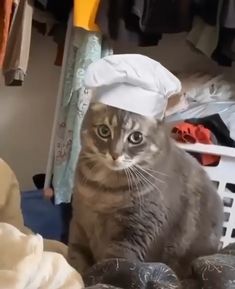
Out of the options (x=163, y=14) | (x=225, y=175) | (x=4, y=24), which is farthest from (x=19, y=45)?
(x=225, y=175)

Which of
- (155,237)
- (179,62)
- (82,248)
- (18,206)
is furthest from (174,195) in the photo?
(179,62)

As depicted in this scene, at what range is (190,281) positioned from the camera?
111 cm

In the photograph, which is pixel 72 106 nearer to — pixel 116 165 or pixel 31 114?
pixel 31 114

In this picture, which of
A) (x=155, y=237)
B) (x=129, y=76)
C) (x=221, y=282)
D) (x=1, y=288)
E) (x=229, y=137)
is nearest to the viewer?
(x=1, y=288)

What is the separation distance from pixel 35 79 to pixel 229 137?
0.75 m

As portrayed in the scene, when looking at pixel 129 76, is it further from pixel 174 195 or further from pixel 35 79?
pixel 35 79

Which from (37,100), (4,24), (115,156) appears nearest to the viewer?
(115,156)

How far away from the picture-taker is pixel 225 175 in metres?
1.68

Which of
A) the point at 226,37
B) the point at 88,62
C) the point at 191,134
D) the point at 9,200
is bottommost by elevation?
the point at 9,200

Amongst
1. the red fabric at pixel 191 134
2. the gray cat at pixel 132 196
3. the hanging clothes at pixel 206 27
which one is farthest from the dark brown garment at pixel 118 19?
the gray cat at pixel 132 196

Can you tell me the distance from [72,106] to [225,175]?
1.61 feet

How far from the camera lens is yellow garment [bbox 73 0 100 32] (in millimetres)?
1631

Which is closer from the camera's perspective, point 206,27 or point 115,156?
point 115,156

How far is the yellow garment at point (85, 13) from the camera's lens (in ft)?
5.35
